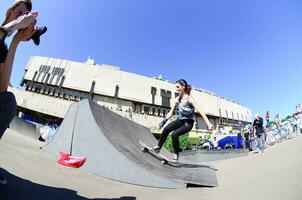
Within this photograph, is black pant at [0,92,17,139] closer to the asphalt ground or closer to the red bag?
the asphalt ground

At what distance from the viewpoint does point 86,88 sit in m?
43.8

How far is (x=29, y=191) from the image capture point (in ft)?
6.47

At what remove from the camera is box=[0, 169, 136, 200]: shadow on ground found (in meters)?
1.81

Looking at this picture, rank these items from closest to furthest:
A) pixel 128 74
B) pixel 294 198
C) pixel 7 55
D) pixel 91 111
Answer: pixel 7 55, pixel 294 198, pixel 91 111, pixel 128 74

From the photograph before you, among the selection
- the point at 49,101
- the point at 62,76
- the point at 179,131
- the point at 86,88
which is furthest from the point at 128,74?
the point at 179,131

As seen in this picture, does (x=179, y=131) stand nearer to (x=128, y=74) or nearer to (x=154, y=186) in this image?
(x=154, y=186)

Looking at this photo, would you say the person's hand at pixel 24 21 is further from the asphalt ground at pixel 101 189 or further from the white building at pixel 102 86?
the white building at pixel 102 86

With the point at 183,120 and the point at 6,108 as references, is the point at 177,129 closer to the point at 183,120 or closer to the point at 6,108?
the point at 183,120

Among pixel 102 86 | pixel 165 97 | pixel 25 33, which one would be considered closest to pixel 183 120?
pixel 25 33

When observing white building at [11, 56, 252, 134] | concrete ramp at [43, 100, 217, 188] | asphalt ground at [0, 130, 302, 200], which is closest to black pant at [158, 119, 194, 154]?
concrete ramp at [43, 100, 217, 188]

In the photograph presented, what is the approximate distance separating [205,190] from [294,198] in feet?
3.34

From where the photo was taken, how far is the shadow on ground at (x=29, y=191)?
181cm

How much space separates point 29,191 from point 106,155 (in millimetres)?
1625

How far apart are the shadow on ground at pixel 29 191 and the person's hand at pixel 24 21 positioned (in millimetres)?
1228
